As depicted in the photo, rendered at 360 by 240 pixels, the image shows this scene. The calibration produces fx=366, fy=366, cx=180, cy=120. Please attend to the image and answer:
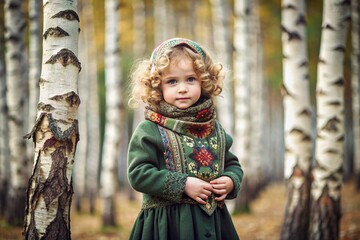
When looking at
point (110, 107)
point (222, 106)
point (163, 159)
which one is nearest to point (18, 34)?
point (110, 107)

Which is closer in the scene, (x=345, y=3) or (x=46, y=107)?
(x=46, y=107)

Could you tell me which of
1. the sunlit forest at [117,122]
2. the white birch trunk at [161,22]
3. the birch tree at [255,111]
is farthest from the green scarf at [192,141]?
the white birch trunk at [161,22]

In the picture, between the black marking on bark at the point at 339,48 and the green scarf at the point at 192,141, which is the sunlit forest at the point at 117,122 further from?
the green scarf at the point at 192,141

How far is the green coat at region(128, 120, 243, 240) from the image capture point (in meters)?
2.35

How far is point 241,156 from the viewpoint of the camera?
29.1ft

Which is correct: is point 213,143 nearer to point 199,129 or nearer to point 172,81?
point 199,129

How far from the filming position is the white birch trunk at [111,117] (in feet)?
26.1

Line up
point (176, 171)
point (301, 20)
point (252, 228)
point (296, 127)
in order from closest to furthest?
point (176, 171), point (296, 127), point (301, 20), point (252, 228)

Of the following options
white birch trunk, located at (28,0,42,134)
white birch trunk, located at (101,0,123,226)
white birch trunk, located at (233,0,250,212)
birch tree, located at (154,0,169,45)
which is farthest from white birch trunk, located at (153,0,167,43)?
white birch trunk, located at (28,0,42,134)

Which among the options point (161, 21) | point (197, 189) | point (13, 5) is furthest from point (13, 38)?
point (161, 21)

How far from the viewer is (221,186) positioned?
8.17ft

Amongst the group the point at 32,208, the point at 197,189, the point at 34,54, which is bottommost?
the point at 32,208

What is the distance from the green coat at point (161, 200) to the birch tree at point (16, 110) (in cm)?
561

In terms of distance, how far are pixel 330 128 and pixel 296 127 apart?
0.42m
